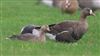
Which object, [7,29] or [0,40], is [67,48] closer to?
[0,40]

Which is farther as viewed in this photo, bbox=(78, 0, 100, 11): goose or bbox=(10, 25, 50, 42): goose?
bbox=(78, 0, 100, 11): goose

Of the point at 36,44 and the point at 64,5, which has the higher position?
the point at 36,44

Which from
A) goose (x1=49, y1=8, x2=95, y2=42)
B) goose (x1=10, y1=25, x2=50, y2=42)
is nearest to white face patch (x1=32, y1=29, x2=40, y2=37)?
goose (x1=10, y1=25, x2=50, y2=42)

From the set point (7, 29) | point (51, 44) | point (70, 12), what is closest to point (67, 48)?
point (51, 44)

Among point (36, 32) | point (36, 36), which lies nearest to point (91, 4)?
point (36, 32)

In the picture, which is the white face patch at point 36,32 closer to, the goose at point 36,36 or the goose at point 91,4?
the goose at point 36,36

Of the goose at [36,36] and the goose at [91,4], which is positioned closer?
the goose at [36,36]

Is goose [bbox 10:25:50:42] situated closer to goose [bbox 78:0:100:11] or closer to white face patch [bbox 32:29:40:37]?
white face patch [bbox 32:29:40:37]

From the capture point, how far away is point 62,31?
46.2 ft

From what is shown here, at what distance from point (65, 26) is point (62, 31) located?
16 cm

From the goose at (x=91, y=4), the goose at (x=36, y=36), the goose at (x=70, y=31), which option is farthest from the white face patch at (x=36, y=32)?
the goose at (x=91, y=4)

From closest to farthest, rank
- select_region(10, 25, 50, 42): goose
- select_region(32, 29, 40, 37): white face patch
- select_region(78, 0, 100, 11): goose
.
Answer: select_region(10, 25, 50, 42): goose < select_region(32, 29, 40, 37): white face patch < select_region(78, 0, 100, 11): goose

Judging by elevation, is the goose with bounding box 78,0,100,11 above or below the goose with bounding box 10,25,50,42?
below

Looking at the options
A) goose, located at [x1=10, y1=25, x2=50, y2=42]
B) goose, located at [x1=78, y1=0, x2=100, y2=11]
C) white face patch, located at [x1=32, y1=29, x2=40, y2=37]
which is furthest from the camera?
goose, located at [x1=78, y1=0, x2=100, y2=11]
